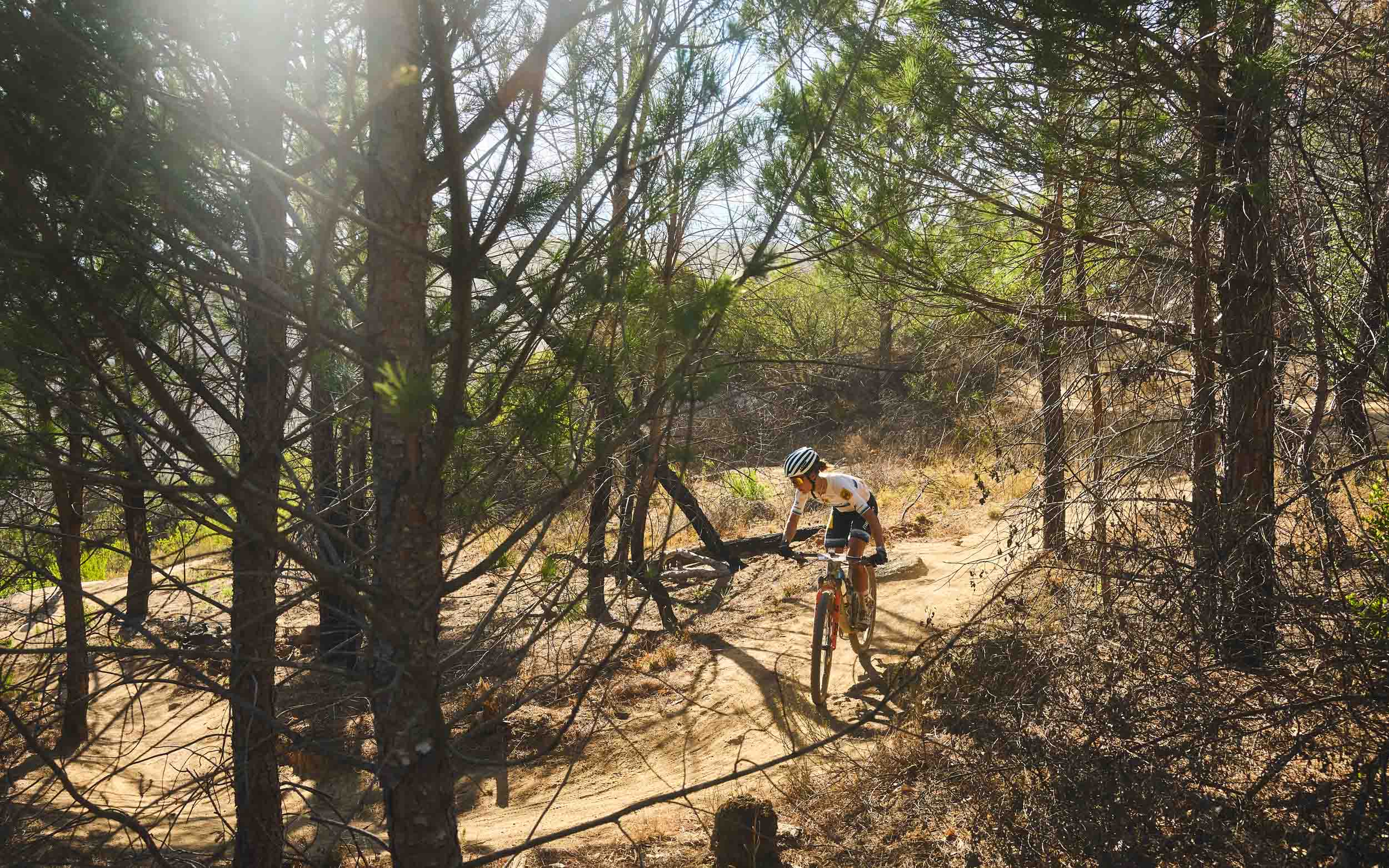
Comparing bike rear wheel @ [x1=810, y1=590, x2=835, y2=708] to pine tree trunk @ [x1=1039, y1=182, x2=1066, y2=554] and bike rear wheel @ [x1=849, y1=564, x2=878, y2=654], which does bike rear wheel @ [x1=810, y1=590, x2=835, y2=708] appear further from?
pine tree trunk @ [x1=1039, y1=182, x2=1066, y2=554]

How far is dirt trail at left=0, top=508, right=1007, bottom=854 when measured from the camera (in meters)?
6.67

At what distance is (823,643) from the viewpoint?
7223mm

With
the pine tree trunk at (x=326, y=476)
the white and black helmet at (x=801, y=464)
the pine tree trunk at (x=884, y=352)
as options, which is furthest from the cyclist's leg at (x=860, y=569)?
the pine tree trunk at (x=884, y=352)

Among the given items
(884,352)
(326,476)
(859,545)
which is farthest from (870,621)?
(884,352)

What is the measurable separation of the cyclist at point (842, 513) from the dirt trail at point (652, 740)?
2.41ft

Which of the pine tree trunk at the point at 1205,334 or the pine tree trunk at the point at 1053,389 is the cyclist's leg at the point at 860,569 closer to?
the pine tree trunk at the point at 1053,389

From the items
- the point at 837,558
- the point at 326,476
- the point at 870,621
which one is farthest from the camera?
the point at 870,621

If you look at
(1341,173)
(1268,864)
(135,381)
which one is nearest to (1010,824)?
(1268,864)

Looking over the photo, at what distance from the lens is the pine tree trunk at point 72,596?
8.57ft

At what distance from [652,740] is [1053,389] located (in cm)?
450

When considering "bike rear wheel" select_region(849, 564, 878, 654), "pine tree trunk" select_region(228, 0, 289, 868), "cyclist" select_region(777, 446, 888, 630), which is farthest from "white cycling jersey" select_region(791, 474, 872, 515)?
"pine tree trunk" select_region(228, 0, 289, 868)

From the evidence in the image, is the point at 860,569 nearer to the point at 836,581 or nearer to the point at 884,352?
the point at 836,581

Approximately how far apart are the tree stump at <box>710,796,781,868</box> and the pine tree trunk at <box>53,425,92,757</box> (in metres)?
3.14

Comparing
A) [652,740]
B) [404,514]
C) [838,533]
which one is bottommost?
[652,740]
